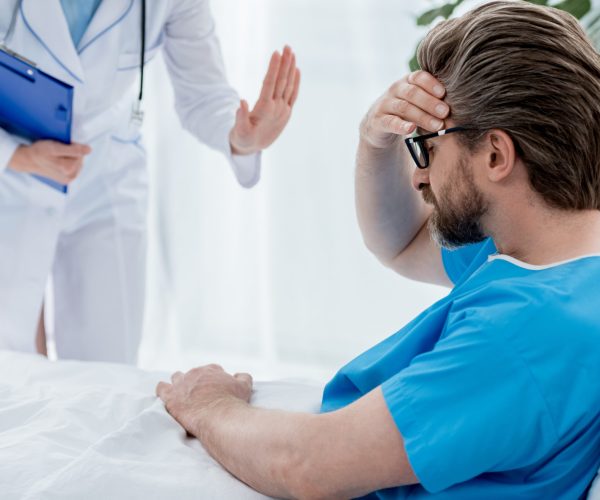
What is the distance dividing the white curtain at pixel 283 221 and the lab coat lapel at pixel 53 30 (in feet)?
4.27

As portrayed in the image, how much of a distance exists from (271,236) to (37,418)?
1837mm

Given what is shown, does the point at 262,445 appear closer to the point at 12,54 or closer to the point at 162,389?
the point at 162,389

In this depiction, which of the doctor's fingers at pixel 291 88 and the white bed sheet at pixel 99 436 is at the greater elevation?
the doctor's fingers at pixel 291 88

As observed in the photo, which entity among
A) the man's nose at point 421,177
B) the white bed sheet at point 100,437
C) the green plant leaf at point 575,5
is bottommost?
the white bed sheet at point 100,437

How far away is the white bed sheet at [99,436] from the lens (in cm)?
106

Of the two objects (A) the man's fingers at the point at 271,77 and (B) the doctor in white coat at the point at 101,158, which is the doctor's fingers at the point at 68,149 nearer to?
(B) the doctor in white coat at the point at 101,158

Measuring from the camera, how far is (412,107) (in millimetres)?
1199

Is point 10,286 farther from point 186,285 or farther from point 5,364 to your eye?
point 186,285

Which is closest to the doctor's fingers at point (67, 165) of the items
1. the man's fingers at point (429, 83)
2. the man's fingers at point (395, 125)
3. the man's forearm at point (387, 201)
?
the man's forearm at point (387, 201)

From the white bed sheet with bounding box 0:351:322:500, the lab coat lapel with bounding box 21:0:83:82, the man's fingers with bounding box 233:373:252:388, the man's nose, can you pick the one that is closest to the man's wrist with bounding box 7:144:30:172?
the lab coat lapel with bounding box 21:0:83:82

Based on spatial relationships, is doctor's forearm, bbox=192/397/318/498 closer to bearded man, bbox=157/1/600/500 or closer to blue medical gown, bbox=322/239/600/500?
bearded man, bbox=157/1/600/500

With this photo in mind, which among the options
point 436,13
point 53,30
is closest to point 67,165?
point 53,30

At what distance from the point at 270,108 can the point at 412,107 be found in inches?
27.5

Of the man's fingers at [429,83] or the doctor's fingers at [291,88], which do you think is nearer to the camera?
the man's fingers at [429,83]
